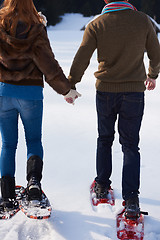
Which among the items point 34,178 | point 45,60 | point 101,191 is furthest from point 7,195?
point 45,60

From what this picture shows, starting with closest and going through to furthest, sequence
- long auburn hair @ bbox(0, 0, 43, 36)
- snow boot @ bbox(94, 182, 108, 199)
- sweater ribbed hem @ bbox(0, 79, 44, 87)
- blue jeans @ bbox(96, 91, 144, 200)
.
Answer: long auburn hair @ bbox(0, 0, 43, 36), sweater ribbed hem @ bbox(0, 79, 44, 87), blue jeans @ bbox(96, 91, 144, 200), snow boot @ bbox(94, 182, 108, 199)

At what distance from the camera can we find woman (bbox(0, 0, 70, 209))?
2.02 m

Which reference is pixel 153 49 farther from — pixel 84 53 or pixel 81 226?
pixel 81 226

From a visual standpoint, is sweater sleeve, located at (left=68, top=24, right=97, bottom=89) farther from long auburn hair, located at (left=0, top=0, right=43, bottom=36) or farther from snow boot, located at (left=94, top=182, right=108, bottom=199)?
snow boot, located at (left=94, top=182, right=108, bottom=199)

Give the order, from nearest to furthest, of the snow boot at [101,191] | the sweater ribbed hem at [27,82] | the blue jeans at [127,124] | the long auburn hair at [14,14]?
the long auburn hair at [14,14] → the sweater ribbed hem at [27,82] → the blue jeans at [127,124] → the snow boot at [101,191]

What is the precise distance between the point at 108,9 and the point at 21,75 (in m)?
0.77

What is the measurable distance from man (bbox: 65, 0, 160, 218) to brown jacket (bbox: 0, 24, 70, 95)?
0.27m

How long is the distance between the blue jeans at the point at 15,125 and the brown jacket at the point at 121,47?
514mm

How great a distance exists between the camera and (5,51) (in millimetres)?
2047

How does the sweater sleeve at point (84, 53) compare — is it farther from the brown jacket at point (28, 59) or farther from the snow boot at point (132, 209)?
the snow boot at point (132, 209)

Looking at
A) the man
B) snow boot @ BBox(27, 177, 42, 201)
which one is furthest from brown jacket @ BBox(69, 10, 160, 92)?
snow boot @ BBox(27, 177, 42, 201)

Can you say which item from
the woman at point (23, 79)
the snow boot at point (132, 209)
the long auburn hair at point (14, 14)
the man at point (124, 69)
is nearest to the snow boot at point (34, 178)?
the woman at point (23, 79)

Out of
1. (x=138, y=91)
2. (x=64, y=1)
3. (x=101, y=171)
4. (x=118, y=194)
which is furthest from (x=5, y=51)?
(x=64, y=1)

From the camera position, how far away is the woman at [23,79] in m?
2.02
